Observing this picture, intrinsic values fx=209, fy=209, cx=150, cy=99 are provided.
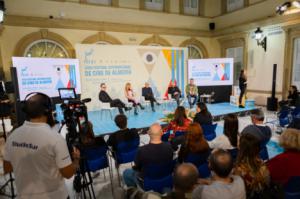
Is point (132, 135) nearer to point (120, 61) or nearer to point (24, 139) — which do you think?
point (24, 139)

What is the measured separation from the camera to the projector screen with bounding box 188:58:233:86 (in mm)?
8688

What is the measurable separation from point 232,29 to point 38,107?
983cm

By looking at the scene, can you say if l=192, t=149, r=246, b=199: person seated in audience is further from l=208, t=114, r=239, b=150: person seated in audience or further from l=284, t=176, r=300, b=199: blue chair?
l=208, t=114, r=239, b=150: person seated in audience

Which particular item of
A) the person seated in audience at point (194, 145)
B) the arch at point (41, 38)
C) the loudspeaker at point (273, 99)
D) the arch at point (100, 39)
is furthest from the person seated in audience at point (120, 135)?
the loudspeaker at point (273, 99)

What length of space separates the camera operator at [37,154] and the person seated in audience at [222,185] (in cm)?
84

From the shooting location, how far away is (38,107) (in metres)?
1.25

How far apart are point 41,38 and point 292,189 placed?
787cm

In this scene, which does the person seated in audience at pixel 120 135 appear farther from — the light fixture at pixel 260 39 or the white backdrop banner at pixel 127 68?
the light fixture at pixel 260 39

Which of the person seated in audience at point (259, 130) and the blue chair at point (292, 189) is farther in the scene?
the person seated in audience at point (259, 130)

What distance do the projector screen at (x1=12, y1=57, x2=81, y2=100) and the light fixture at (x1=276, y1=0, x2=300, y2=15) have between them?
6855 millimetres

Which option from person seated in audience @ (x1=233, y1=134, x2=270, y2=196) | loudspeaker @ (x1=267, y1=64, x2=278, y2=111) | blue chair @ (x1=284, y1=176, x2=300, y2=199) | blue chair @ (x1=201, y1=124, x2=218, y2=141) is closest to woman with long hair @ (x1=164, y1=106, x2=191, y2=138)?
blue chair @ (x1=201, y1=124, x2=218, y2=141)

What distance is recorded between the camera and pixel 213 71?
8.78 metres

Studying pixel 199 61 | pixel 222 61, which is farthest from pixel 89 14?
pixel 222 61

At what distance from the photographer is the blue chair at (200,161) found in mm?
2150
